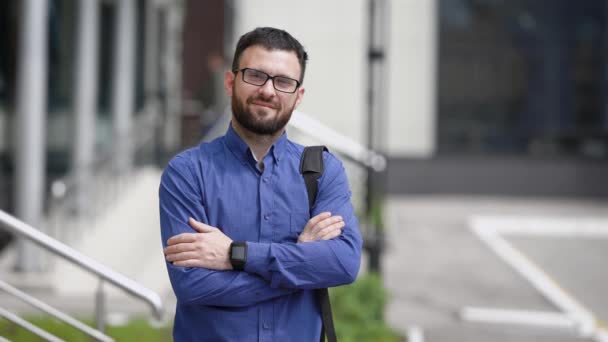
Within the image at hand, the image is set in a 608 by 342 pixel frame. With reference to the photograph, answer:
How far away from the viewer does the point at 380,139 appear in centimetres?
1033

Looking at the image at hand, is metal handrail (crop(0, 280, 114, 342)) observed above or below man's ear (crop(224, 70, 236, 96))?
below

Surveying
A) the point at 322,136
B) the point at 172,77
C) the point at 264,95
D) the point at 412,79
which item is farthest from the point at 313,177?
the point at 412,79

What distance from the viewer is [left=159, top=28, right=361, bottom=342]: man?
8.27 ft

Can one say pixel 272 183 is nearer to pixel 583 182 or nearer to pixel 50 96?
pixel 50 96

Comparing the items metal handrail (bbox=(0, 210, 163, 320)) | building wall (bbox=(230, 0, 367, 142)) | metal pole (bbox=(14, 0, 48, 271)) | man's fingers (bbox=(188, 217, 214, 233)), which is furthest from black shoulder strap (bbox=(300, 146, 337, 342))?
building wall (bbox=(230, 0, 367, 142))

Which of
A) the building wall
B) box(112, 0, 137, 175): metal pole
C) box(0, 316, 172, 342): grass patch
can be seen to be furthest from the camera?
the building wall

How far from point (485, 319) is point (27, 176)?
15.7 feet

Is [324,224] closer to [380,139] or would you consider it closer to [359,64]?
[380,139]

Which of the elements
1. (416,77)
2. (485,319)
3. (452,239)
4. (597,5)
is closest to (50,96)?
(485,319)

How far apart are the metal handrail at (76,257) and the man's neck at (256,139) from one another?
153 cm

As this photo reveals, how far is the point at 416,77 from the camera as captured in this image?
20.5 metres

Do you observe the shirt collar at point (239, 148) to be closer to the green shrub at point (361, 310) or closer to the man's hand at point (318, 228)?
the man's hand at point (318, 228)

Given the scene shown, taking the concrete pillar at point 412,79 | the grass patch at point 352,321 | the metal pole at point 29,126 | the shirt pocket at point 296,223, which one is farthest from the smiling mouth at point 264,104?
the concrete pillar at point 412,79

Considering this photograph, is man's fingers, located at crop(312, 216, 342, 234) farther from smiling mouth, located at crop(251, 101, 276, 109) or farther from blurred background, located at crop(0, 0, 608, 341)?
blurred background, located at crop(0, 0, 608, 341)
